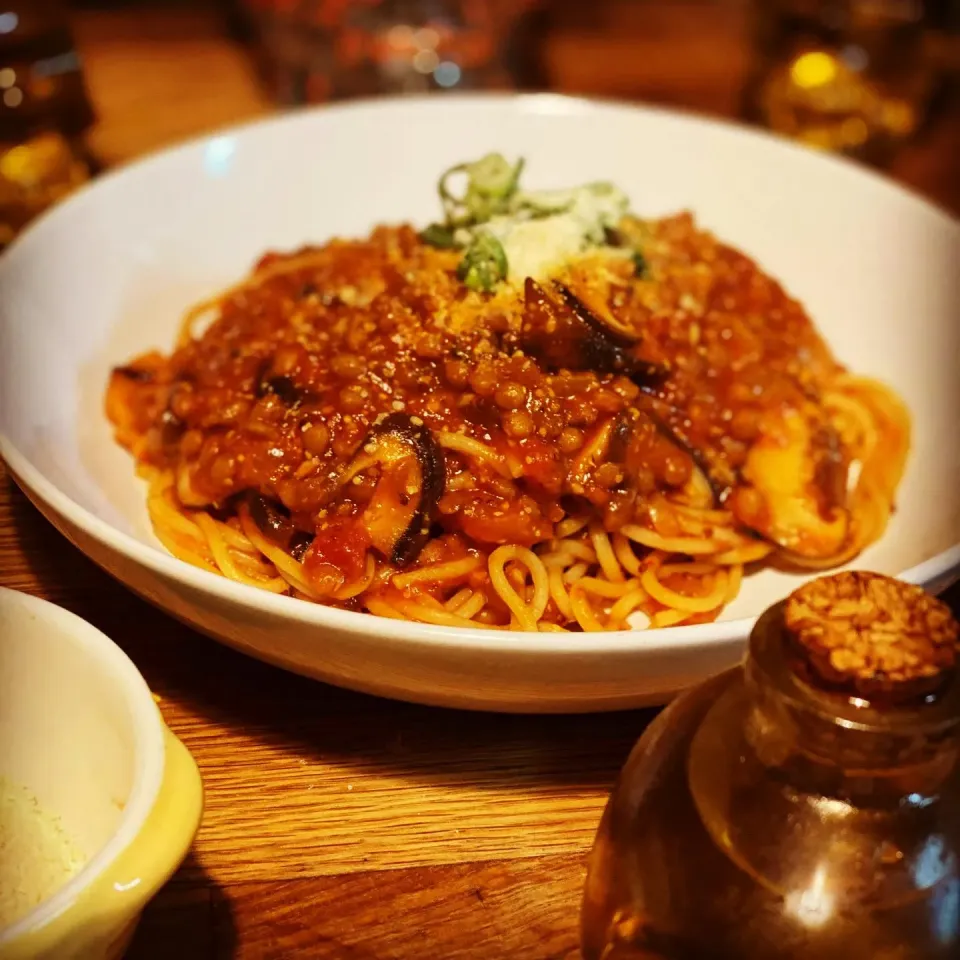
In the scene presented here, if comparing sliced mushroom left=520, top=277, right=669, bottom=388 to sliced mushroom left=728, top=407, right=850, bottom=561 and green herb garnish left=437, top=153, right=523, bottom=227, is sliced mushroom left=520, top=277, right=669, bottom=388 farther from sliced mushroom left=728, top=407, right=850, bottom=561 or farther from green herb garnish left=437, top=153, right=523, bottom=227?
sliced mushroom left=728, top=407, right=850, bottom=561

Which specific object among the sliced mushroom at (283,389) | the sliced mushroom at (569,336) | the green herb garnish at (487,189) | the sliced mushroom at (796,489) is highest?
the green herb garnish at (487,189)

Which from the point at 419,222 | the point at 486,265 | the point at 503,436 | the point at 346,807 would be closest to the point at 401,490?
the point at 503,436

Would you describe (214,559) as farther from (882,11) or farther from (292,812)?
(882,11)

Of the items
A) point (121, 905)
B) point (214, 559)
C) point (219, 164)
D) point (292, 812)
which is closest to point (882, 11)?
point (219, 164)

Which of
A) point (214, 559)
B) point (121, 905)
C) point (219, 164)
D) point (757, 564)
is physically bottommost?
point (757, 564)

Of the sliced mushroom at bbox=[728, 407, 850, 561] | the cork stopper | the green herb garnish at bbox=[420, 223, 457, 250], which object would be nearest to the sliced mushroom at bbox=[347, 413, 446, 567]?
the green herb garnish at bbox=[420, 223, 457, 250]

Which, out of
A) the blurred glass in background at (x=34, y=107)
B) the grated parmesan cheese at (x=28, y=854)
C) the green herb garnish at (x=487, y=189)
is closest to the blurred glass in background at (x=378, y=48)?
the blurred glass in background at (x=34, y=107)

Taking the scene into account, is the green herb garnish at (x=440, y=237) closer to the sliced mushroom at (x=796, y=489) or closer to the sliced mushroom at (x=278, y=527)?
the sliced mushroom at (x=278, y=527)
